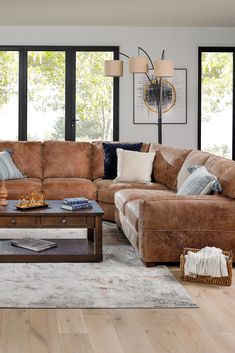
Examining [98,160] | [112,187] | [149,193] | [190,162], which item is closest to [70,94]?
[98,160]

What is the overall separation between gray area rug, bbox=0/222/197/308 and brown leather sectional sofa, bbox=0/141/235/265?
238 millimetres

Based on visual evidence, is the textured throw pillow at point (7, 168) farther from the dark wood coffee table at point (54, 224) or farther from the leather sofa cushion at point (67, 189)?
the dark wood coffee table at point (54, 224)

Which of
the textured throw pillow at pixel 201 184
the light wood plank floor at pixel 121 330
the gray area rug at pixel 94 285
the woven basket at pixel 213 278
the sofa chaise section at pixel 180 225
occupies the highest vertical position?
the textured throw pillow at pixel 201 184

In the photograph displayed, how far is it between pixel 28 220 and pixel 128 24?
5.32 metres

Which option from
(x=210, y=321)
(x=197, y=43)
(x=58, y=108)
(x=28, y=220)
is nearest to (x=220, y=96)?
(x=197, y=43)

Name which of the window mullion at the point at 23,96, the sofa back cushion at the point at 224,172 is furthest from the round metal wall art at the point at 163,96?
the sofa back cushion at the point at 224,172

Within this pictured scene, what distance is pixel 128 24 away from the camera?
9688mm

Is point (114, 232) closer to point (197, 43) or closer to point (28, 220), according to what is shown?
point (28, 220)

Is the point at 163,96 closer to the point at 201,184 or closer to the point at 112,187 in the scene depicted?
the point at 112,187

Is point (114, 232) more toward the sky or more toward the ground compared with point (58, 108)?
more toward the ground

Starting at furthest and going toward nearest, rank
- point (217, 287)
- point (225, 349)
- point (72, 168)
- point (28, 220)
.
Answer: point (72, 168) < point (28, 220) < point (217, 287) < point (225, 349)

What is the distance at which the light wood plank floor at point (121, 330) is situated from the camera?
323cm

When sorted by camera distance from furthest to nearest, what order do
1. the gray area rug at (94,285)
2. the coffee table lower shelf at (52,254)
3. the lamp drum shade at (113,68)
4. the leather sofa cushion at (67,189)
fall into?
the lamp drum shade at (113,68) < the leather sofa cushion at (67,189) < the coffee table lower shelf at (52,254) < the gray area rug at (94,285)

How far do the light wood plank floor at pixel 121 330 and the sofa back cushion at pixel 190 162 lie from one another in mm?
2357
